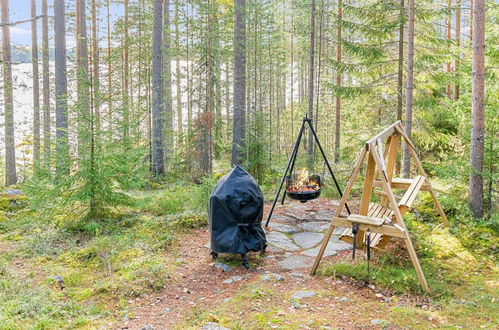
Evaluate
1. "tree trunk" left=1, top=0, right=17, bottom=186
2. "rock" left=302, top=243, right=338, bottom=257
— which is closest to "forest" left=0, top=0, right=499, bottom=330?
"rock" left=302, top=243, right=338, bottom=257

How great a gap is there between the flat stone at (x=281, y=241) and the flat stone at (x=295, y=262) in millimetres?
428

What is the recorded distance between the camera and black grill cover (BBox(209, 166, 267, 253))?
509cm

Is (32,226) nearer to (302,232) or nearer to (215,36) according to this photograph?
(302,232)

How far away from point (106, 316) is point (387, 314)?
9.78ft

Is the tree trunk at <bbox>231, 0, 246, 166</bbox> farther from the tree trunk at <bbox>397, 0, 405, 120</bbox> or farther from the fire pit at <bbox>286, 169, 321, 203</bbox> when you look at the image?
the tree trunk at <bbox>397, 0, 405, 120</bbox>

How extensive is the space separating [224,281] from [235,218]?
0.89m

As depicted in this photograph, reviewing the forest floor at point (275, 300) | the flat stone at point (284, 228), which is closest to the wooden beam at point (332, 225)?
the forest floor at point (275, 300)

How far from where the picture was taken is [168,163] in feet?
52.2

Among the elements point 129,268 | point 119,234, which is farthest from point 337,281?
point 119,234

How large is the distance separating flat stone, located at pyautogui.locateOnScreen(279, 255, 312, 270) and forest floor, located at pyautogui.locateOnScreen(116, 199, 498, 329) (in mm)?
15

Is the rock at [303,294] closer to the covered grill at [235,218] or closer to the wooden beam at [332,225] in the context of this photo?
the wooden beam at [332,225]

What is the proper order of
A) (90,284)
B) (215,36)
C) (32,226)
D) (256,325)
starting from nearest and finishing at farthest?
1. (256,325)
2. (90,284)
3. (32,226)
4. (215,36)

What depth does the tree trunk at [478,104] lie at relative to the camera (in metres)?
5.90

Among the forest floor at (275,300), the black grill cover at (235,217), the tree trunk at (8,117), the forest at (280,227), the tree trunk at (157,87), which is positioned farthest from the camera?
the tree trunk at (8,117)
